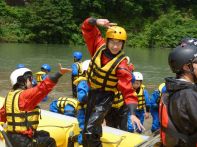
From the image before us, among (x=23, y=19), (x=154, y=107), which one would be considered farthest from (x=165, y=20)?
(x=154, y=107)

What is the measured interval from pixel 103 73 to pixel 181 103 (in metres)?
1.47

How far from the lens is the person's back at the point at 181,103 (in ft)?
7.00

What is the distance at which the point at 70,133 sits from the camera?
14.5ft

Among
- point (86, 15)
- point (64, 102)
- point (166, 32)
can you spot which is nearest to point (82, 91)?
point (64, 102)

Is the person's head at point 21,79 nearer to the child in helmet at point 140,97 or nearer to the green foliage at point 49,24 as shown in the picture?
the child in helmet at point 140,97

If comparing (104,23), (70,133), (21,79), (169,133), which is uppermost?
(104,23)

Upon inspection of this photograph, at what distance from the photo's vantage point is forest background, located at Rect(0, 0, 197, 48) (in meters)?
27.0

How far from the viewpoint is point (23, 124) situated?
3.42 m

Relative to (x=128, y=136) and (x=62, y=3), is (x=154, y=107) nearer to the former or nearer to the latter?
(x=128, y=136)

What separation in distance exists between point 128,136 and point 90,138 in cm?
62

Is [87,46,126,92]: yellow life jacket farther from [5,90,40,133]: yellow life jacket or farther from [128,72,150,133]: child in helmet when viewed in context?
[128,72,150,133]: child in helmet

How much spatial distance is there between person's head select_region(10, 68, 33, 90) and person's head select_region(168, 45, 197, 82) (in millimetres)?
1545

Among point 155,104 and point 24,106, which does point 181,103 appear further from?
point 155,104

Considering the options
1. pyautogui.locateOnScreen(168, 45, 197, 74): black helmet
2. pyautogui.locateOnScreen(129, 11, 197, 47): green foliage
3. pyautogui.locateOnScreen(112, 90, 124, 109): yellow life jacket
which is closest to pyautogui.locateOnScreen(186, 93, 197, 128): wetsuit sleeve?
pyautogui.locateOnScreen(168, 45, 197, 74): black helmet
